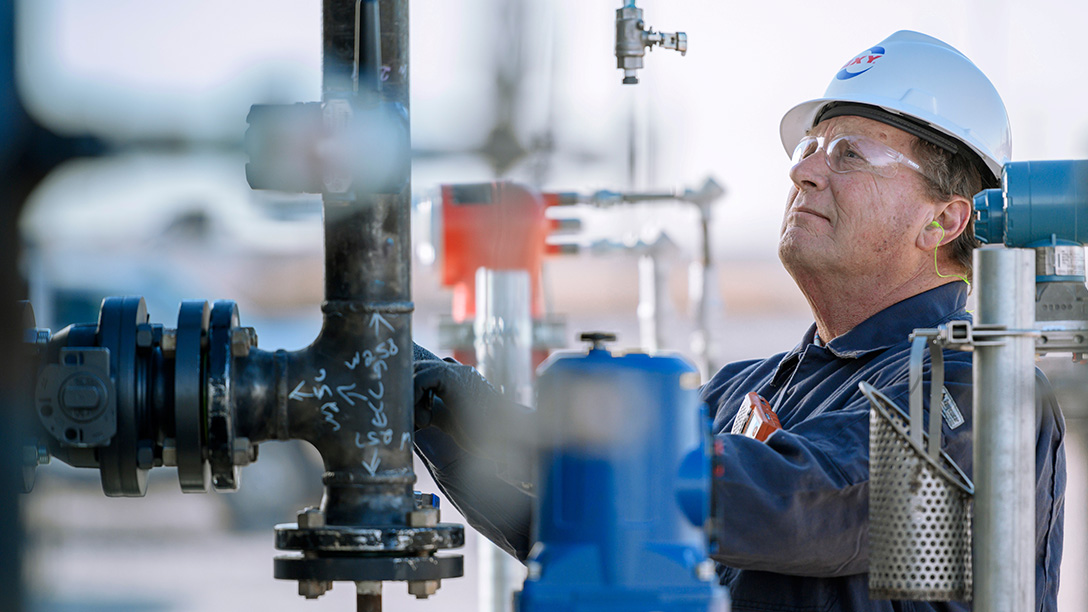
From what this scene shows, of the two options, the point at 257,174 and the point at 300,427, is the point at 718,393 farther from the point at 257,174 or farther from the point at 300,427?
the point at 257,174

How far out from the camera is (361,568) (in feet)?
3.33

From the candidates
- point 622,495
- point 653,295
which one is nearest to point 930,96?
point 622,495

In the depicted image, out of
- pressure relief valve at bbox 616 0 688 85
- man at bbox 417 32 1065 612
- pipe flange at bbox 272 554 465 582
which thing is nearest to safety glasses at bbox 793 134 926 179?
man at bbox 417 32 1065 612

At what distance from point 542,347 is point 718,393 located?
182cm

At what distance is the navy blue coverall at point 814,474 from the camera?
1267 millimetres

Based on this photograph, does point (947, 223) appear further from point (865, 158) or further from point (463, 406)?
point (463, 406)

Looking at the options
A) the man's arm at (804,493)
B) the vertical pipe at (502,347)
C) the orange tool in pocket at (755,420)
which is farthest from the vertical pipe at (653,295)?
the man's arm at (804,493)

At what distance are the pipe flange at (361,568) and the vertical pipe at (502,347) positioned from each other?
2289mm

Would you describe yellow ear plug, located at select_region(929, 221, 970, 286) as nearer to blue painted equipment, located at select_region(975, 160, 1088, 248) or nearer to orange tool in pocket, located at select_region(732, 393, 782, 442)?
orange tool in pocket, located at select_region(732, 393, 782, 442)

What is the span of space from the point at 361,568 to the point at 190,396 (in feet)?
0.70

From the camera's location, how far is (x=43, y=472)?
1.03 m

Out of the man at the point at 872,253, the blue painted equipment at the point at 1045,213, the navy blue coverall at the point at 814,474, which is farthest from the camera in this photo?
the man at the point at 872,253

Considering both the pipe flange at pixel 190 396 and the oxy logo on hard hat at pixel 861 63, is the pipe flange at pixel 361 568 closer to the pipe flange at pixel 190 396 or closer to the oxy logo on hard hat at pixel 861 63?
the pipe flange at pixel 190 396

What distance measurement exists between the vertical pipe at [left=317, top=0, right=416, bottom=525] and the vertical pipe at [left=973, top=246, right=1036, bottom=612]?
0.54 metres
